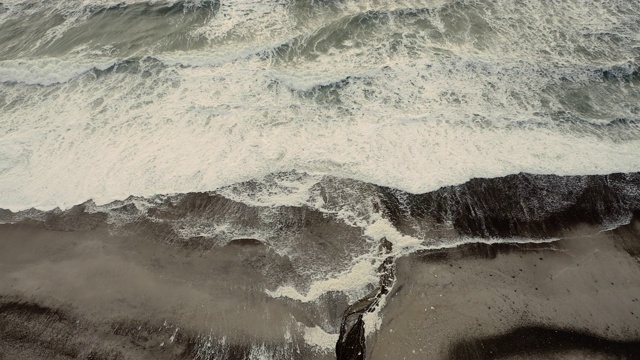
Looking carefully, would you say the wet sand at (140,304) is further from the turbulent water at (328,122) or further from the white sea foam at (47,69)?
the white sea foam at (47,69)

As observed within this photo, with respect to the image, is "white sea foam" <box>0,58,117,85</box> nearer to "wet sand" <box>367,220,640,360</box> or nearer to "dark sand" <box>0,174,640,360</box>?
"dark sand" <box>0,174,640,360</box>

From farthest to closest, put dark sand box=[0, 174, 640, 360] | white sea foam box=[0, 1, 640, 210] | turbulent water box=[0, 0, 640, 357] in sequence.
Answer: white sea foam box=[0, 1, 640, 210] → turbulent water box=[0, 0, 640, 357] → dark sand box=[0, 174, 640, 360]

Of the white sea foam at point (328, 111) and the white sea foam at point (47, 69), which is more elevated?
the white sea foam at point (47, 69)

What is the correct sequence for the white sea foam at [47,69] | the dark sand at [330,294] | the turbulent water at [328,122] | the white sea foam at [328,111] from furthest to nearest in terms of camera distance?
the white sea foam at [47,69] → the white sea foam at [328,111] → the turbulent water at [328,122] → the dark sand at [330,294]

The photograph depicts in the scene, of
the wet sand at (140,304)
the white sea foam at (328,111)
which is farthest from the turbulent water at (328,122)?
the wet sand at (140,304)

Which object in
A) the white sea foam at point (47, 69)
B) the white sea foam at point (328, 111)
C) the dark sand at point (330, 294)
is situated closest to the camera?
the dark sand at point (330, 294)

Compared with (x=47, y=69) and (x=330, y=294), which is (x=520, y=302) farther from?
(x=47, y=69)

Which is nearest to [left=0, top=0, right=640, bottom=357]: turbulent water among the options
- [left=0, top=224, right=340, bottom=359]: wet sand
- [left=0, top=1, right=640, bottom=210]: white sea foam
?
[left=0, top=1, right=640, bottom=210]: white sea foam
